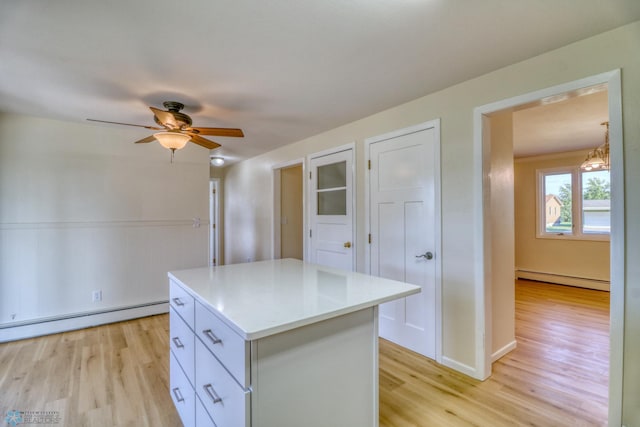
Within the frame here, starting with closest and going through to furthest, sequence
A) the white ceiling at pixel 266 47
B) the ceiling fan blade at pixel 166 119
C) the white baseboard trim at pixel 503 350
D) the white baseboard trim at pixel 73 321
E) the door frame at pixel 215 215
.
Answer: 1. the white ceiling at pixel 266 47
2. the ceiling fan blade at pixel 166 119
3. the white baseboard trim at pixel 503 350
4. the white baseboard trim at pixel 73 321
5. the door frame at pixel 215 215

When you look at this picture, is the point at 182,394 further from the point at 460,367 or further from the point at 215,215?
the point at 215,215

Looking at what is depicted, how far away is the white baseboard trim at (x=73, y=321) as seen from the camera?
2.96m

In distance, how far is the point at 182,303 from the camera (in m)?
1.72

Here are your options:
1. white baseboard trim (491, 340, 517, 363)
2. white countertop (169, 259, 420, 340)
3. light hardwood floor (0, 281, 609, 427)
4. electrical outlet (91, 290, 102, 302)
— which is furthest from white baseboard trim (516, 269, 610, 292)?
electrical outlet (91, 290, 102, 302)

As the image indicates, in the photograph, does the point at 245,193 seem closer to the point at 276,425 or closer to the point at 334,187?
the point at 334,187

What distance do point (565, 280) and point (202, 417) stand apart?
6155 millimetres

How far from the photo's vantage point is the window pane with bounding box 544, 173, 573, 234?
204 inches

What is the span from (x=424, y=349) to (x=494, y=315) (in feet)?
2.16

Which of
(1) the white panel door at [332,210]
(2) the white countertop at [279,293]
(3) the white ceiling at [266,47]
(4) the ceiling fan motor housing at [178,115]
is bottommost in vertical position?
(2) the white countertop at [279,293]

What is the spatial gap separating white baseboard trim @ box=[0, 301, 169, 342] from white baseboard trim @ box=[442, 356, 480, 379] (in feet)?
10.9

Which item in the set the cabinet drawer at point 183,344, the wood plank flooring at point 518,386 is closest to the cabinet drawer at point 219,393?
the cabinet drawer at point 183,344

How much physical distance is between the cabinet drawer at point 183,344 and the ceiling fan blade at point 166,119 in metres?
1.43

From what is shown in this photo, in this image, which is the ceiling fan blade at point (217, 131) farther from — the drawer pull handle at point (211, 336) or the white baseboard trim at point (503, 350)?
the white baseboard trim at point (503, 350)

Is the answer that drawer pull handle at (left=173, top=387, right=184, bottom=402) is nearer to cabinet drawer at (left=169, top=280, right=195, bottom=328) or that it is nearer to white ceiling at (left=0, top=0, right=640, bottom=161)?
cabinet drawer at (left=169, top=280, right=195, bottom=328)
